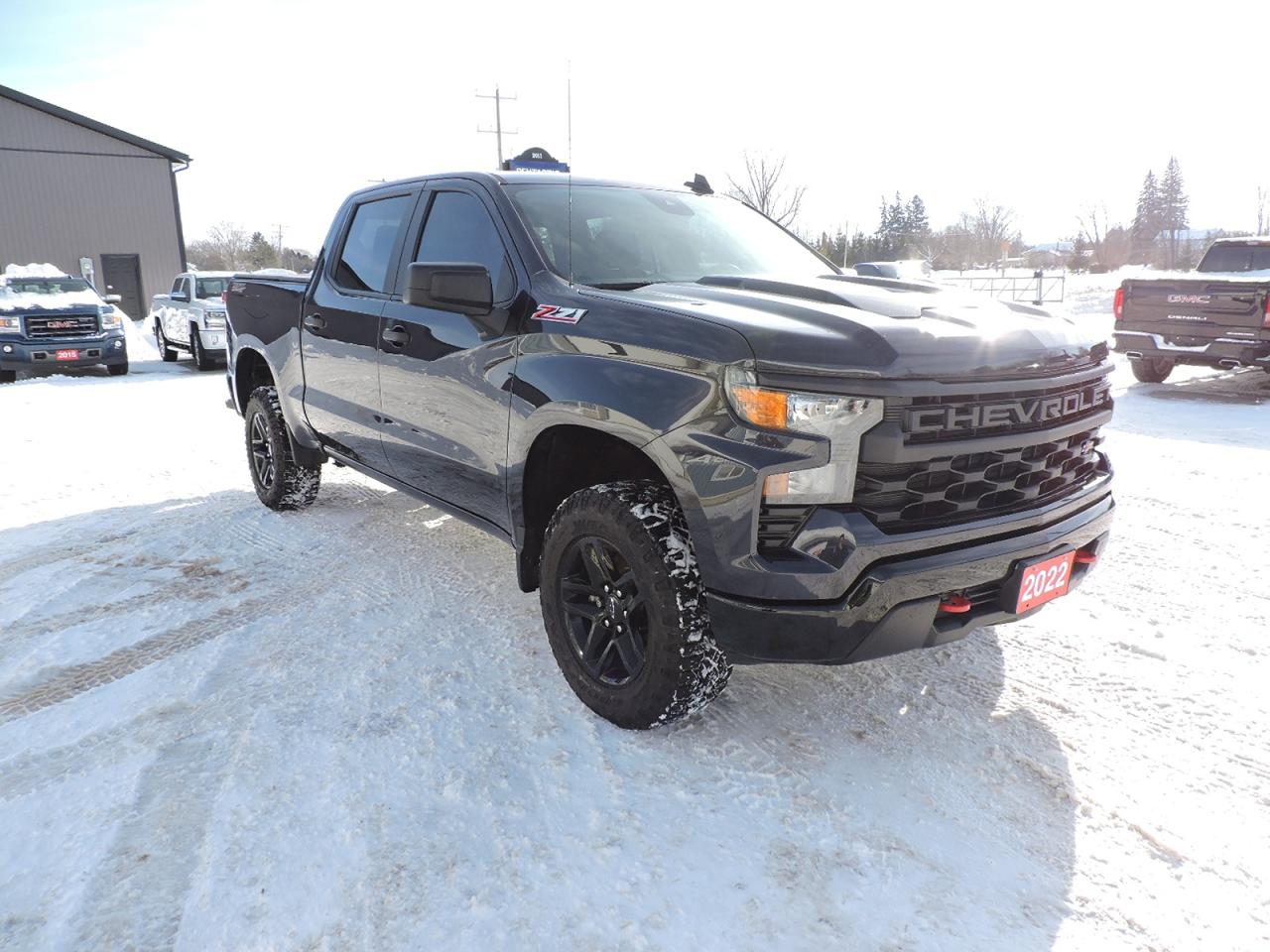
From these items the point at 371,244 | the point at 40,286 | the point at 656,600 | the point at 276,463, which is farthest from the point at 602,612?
the point at 40,286

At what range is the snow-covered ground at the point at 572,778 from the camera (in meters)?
2.03

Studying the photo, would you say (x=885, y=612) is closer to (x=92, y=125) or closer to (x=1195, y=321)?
(x=1195, y=321)

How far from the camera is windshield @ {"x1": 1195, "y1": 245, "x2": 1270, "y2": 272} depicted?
1069 centimetres

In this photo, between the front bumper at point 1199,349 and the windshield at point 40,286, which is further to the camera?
the windshield at point 40,286

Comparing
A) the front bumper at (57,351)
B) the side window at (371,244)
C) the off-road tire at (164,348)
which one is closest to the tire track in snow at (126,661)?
the side window at (371,244)

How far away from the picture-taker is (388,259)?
3969 millimetres

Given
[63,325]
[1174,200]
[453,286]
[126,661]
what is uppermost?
[1174,200]

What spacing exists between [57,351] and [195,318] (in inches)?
77.4

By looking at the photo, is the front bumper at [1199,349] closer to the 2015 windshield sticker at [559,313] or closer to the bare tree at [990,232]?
the 2015 windshield sticker at [559,313]

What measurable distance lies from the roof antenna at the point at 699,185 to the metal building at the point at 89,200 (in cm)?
2704

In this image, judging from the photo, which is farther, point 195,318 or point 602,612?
point 195,318

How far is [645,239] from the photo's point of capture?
3.46 m

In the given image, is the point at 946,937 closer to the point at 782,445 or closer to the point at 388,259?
the point at 782,445

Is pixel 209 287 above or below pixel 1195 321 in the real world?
above
